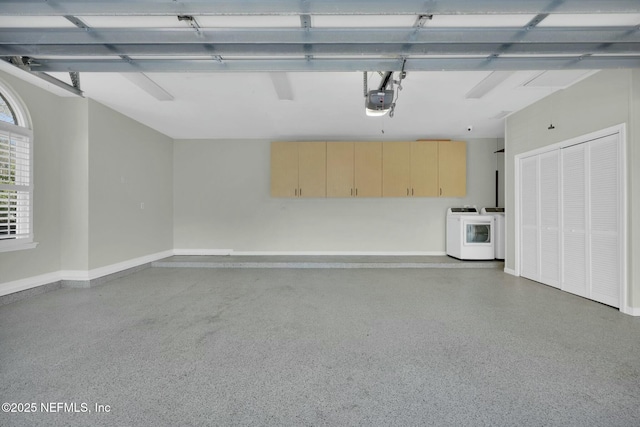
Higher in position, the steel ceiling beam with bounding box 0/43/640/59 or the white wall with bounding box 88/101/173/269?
the steel ceiling beam with bounding box 0/43/640/59

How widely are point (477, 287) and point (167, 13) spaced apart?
14.1 feet

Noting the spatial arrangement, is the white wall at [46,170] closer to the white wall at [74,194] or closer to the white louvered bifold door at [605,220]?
the white wall at [74,194]

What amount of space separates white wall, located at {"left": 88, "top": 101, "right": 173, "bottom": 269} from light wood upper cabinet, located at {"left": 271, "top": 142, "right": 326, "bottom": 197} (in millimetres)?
2200

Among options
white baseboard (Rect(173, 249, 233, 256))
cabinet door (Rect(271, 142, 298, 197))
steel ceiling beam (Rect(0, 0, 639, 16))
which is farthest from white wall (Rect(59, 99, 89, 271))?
cabinet door (Rect(271, 142, 298, 197))

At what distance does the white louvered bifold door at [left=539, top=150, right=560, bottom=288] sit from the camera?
3664 mm

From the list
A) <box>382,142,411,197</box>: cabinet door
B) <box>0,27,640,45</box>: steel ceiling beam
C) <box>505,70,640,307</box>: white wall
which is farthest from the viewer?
<box>382,142,411,197</box>: cabinet door

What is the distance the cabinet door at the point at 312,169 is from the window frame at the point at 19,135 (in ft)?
12.5

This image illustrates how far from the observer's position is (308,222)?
596 centimetres

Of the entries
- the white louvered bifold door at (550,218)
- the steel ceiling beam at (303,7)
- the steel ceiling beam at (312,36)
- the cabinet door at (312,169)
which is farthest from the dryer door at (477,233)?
the steel ceiling beam at (303,7)

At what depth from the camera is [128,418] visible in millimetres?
1407

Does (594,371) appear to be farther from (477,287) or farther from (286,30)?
(286,30)

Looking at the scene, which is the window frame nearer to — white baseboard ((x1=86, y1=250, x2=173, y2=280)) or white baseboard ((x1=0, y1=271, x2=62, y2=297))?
white baseboard ((x1=0, y1=271, x2=62, y2=297))

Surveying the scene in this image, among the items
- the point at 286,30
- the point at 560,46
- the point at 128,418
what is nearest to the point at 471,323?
the point at 560,46

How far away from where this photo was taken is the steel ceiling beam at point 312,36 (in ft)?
6.41
